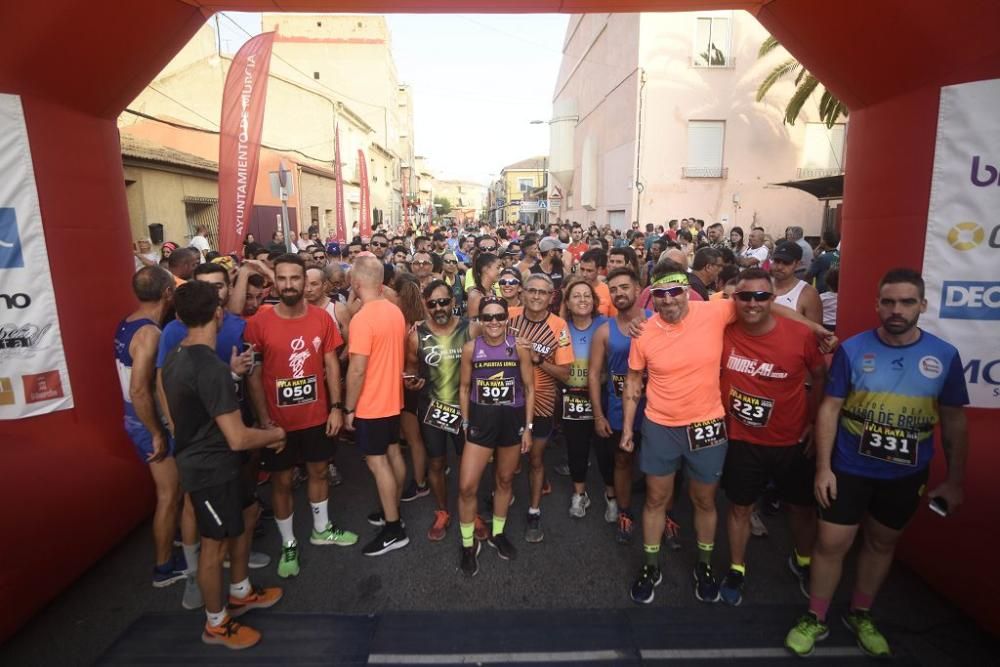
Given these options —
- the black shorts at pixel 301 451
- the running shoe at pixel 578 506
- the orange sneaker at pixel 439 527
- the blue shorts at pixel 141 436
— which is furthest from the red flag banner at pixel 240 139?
the running shoe at pixel 578 506

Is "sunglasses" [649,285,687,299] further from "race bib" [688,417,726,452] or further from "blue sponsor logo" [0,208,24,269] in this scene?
"blue sponsor logo" [0,208,24,269]

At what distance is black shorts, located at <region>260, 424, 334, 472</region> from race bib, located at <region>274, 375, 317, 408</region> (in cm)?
22

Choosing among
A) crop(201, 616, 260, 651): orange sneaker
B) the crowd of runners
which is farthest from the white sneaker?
crop(201, 616, 260, 651): orange sneaker

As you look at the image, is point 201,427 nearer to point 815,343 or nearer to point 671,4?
point 815,343

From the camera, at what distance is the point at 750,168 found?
763 inches

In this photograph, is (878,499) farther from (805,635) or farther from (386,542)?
(386,542)

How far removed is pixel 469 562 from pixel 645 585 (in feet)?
3.94

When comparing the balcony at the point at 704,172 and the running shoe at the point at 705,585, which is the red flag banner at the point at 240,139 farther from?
the balcony at the point at 704,172

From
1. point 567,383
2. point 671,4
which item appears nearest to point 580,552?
point 567,383

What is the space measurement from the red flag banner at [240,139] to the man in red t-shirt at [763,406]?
22.0ft

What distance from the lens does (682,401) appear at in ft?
10.6

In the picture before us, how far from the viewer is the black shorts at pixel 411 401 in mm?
4574

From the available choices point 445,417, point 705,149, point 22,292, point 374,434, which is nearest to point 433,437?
point 445,417

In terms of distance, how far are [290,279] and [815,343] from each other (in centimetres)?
339
